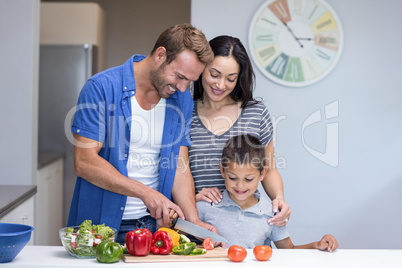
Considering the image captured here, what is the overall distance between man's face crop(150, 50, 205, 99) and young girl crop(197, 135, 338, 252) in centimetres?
31

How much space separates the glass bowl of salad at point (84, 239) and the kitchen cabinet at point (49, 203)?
6.33 ft

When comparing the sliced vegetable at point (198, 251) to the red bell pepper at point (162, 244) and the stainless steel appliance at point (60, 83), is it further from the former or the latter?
the stainless steel appliance at point (60, 83)

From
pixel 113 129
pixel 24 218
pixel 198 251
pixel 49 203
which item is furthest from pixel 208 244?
pixel 49 203

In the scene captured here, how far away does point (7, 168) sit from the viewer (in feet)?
9.95

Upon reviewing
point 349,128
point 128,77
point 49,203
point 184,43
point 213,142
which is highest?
point 184,43

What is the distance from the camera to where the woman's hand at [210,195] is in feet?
6.44

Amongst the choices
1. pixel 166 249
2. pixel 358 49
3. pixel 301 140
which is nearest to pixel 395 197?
pixel 301 140

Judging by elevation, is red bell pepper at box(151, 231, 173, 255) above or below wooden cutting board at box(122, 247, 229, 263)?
above

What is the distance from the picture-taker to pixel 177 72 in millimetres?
1796

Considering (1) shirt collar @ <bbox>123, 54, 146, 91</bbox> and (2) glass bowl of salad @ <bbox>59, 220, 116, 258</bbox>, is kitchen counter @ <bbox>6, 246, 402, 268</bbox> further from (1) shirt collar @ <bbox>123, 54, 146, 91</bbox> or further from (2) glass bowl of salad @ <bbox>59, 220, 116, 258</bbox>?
(1) shirt collar @ <bbox>123, 54, 146, 91</bbox>

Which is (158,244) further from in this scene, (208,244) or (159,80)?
(159,80)

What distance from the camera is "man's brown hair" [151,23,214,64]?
1788 millimetres

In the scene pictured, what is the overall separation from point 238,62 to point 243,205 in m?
0.56

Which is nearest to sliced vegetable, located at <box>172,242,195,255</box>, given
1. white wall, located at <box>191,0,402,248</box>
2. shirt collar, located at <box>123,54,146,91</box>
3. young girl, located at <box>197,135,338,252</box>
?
young girl, located at <box>197,135,338,252</box>
